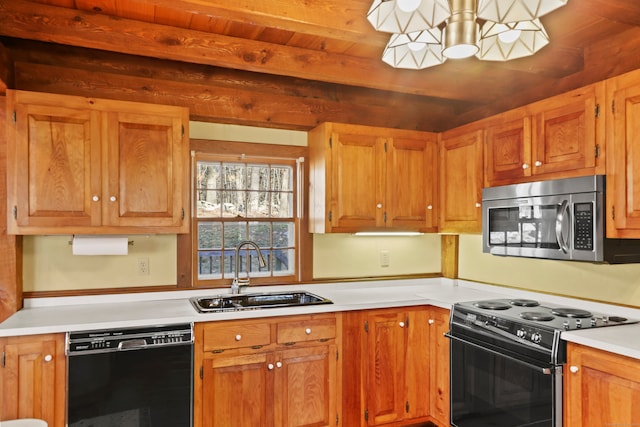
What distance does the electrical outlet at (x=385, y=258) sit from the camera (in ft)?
11.8

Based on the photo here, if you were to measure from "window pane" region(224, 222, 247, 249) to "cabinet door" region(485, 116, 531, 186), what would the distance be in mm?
1796

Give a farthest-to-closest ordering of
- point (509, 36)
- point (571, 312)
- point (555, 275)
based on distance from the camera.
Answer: point (555, 275) < point (571, 312) < point (509, 36)

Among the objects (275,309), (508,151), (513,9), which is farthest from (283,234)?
(513,9)

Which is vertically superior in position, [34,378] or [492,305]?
[492,305]

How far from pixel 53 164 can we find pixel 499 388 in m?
2.83

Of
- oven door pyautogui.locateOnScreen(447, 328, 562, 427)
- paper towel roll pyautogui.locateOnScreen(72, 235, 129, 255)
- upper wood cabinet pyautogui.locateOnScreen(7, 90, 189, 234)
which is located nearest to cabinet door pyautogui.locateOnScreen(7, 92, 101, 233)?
upper wood cabinet pyautogui.locateOnScreen(7, 90, 189, 234)

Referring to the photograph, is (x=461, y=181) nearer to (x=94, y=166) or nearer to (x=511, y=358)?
(x=511, y=358)

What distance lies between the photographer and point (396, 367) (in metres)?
2.93

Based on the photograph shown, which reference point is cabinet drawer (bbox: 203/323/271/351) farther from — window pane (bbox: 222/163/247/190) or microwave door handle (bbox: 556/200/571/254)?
microwave door handle (bbox: 556/200/571/254)

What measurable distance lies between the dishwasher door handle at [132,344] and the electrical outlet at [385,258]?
6.48 ft

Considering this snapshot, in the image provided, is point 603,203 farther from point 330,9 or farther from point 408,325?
point 330,9

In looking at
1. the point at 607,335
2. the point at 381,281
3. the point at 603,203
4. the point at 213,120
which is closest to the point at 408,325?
the point at 381,281

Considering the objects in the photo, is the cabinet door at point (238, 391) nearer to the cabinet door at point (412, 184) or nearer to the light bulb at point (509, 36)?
the cabinet door at point (412, 184)

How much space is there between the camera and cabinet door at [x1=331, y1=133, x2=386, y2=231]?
3074mm
